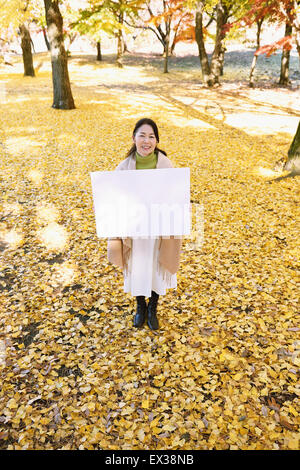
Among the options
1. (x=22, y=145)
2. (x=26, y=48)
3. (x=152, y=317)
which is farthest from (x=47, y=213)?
(x=26, y=48)

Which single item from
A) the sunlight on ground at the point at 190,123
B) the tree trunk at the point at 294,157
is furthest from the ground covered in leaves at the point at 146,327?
the sunlight on ground at the point at 190,123

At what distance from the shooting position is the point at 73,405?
294cm

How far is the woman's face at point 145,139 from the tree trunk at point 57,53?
37.0 ft

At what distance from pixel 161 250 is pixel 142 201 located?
0.79 m

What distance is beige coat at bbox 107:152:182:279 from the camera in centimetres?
298

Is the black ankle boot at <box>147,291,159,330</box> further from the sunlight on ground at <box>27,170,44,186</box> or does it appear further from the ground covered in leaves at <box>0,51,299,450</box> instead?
the sunlight on ground at <box>27,170,44,186</box>

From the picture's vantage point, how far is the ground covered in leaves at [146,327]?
2.78m

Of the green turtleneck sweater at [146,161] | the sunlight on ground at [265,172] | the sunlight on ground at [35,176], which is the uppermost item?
the green turtleneck sweater at [146,161]

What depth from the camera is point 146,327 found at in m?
3.83

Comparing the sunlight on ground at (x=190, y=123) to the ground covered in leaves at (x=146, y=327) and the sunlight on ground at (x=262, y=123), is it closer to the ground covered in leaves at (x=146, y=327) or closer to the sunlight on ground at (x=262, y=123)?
the sunlight on ground at (x=262, y=123)

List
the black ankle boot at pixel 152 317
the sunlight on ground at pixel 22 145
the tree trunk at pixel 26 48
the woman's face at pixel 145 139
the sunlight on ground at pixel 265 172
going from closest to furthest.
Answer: the woman's face at pixel 145 139 → the black ankle boot at pixel 152 317 → the sunlight on ground at pixel 265 172 → the sunlight on ground at pixel 22 145 → the tree trunk at pixel 26 48

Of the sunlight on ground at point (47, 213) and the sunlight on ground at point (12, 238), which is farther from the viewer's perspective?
the sunlight on ground at point (47, 213)
